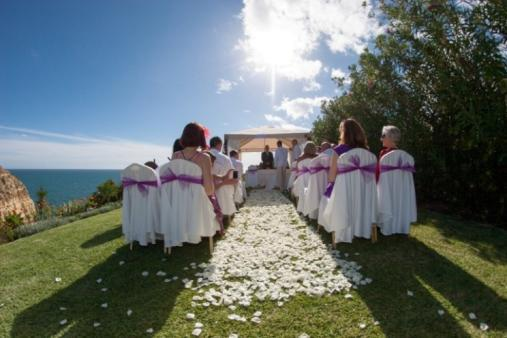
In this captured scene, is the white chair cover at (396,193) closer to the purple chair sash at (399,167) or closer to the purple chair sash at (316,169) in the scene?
the purple chair sash at (399,167)

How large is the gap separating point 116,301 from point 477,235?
5486 mm

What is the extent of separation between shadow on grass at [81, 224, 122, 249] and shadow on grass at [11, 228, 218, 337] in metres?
1.06

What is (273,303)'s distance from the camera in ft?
9.95

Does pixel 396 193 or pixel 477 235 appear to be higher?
pixel 396 193

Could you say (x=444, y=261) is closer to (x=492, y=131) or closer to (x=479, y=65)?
(x=492, y=131)

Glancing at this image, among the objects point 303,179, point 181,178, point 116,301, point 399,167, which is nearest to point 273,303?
point 116,301

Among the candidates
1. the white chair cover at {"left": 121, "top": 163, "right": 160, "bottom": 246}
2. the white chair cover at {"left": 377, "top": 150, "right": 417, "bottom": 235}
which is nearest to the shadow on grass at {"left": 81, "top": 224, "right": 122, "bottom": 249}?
the white chair cover at {"left": 121, "top": 163, "right": 160, "bottom": 246}

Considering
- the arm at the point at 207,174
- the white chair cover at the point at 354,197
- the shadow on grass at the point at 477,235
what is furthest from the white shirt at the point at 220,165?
the shadow on grass at the point at 477,235

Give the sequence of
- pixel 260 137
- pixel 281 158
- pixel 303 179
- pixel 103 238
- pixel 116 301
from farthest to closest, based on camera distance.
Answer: pixel 260 137 → pixel 281 158 → pixel 303 179 → pixel 103 238 → pixel 116 301

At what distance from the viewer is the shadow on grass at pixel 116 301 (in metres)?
2.73

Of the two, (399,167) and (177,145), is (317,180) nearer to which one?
(399,167)

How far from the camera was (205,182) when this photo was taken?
15.1 ft

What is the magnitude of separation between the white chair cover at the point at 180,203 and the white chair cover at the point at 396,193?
2755 mm

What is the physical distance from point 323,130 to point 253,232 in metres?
11.7
